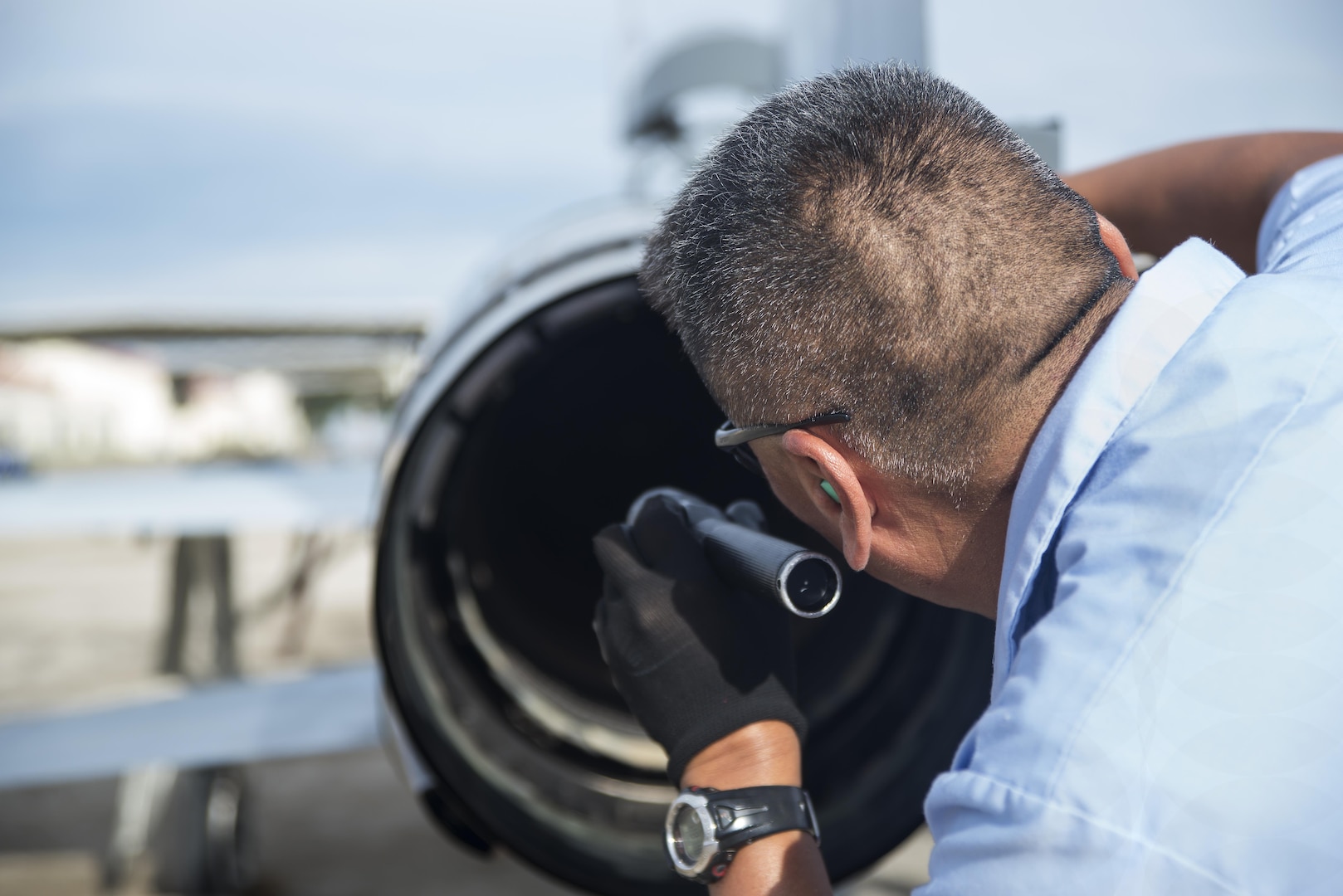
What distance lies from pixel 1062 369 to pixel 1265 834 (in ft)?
1.34

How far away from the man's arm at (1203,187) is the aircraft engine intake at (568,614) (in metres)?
0.68

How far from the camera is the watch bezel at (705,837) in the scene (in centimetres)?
103

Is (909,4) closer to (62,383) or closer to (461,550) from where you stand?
(461,550)

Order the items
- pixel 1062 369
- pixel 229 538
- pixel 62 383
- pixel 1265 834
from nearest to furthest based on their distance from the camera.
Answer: pixel 1265 834 < pixel 1062 369 < pixel 229 538 < pixel 62 383

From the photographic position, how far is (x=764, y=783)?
110 centimetres

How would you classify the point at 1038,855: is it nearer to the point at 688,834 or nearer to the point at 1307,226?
the point at 688,834

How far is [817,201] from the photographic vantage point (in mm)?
883

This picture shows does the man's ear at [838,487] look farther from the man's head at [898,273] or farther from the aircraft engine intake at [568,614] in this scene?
the aircraft engine intake at [568,614]

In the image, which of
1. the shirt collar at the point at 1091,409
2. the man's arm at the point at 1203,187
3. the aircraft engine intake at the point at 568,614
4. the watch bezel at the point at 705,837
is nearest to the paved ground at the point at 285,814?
the aircraft engine intake at the point at 568,614

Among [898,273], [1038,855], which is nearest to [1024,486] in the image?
[898,273]

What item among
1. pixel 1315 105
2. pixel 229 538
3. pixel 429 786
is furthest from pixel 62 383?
pixel 1315 105

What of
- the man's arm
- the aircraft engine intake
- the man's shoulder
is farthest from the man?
the aircraft engine intake

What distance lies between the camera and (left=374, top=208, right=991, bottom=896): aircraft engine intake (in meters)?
1.46

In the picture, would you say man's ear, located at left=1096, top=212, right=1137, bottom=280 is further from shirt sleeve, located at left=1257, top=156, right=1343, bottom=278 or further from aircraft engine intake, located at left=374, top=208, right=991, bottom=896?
aircraft engine intake, located at left=374, top=208, right=991, bottom=896
